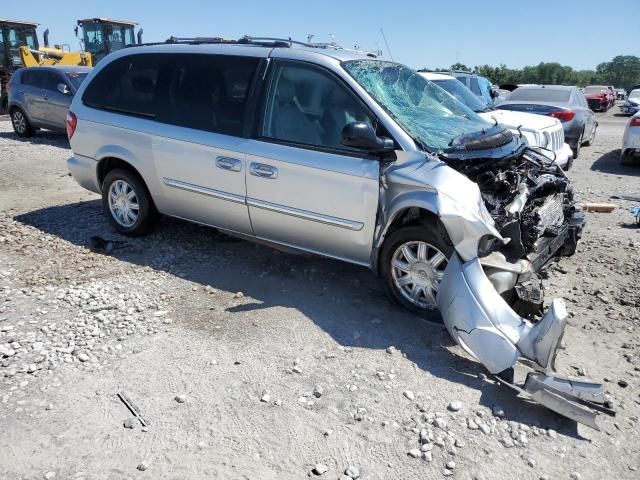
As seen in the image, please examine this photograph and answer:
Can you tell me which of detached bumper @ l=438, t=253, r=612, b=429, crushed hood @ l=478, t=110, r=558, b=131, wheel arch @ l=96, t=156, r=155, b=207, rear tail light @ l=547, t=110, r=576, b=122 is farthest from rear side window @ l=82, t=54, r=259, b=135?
rear tail light @ l=547, t=110, r=576, b=122

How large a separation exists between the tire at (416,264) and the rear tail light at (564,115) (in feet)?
27.3

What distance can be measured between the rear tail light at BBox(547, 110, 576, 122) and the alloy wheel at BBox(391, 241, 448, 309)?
328 inches

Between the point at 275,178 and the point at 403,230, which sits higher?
the point at 275,178

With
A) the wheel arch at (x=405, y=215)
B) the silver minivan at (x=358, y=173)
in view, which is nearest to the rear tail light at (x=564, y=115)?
the silver minivan at (x=358, y=173)

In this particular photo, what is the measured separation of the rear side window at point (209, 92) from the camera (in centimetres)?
476

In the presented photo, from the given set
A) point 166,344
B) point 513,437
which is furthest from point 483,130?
point 166,344

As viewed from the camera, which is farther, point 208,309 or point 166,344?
point 208,309

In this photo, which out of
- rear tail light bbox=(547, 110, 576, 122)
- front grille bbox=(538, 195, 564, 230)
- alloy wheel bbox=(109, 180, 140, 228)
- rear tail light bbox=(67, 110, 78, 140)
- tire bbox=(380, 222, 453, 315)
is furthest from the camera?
rear tail light bbox=(547, 110, 576, 122)

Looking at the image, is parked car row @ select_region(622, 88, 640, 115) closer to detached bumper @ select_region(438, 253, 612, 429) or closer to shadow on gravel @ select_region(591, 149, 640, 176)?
shadow on gravel @ select_region(591, 149, 640, 176)

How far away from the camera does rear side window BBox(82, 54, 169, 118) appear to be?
5348 mm

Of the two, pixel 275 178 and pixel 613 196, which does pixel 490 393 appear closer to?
pixel 275 178

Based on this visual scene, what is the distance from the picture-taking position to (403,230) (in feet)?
13.4

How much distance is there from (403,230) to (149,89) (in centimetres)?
301

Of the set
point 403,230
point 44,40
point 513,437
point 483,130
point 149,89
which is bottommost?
point 513,437
